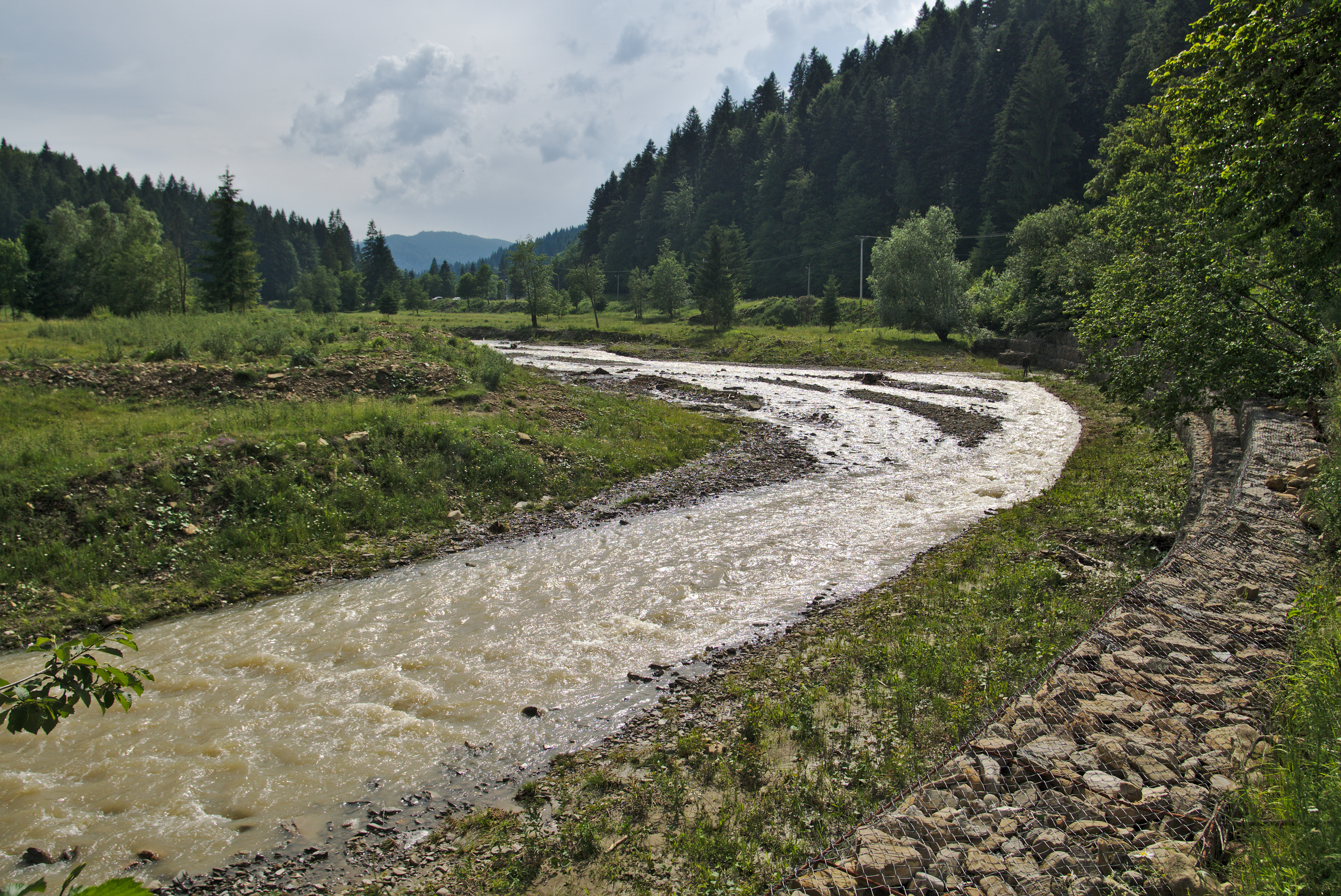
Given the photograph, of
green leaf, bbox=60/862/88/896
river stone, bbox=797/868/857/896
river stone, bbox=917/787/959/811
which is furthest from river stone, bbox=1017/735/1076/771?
green leaf, bbox=60/862/88/896

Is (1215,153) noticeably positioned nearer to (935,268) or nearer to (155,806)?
(155,806)

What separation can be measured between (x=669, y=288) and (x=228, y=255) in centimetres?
5775

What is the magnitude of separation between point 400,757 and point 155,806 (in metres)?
2.30

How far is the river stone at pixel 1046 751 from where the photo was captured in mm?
5496

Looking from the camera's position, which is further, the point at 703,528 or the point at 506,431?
the point at 506,431

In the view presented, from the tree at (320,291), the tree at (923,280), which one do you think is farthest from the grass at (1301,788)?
the tree at (320,291)

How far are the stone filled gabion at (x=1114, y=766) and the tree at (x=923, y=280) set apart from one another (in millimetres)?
60684

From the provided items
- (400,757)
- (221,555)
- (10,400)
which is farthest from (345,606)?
(10,400)

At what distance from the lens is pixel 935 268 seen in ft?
216

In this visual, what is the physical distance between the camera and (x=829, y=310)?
3123 inches

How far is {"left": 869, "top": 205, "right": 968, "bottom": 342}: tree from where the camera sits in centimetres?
6494

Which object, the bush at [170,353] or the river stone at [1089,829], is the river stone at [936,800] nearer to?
the river stone at [1089,829]

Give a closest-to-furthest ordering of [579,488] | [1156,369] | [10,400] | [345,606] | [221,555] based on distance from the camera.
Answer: [345,606]
[221,555]
[1156,369]
[10,400]
[579,488]

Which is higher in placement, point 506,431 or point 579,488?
point 506,431
